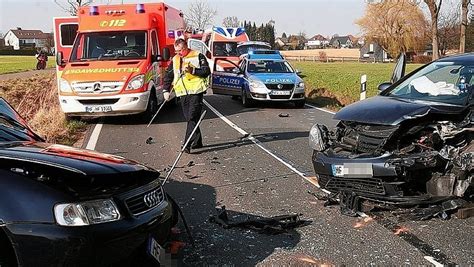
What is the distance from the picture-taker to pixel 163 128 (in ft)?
40.5

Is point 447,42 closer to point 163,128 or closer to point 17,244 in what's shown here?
point 163,128

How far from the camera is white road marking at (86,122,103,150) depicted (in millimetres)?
9763

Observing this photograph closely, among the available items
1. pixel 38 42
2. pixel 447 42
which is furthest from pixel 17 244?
pixel 38 42

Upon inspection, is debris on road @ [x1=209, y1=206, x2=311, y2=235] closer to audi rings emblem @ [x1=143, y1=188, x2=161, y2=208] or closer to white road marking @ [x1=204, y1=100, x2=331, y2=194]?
white road marking @ [x1=204, y1=100, x2=331, y2=194]

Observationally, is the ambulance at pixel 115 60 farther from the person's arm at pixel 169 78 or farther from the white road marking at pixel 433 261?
the white road marking at pixel 433 261

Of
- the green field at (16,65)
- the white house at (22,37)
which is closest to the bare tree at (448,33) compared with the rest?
the green field at (16,65)

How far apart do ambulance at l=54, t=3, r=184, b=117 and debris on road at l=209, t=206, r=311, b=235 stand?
7.45m

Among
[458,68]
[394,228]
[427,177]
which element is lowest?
[394,228]

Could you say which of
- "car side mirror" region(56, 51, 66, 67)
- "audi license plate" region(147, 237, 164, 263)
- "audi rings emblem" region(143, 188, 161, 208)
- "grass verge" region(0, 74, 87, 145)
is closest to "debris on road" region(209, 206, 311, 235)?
"audi rings emblem" region(143, 188, 161, 208)

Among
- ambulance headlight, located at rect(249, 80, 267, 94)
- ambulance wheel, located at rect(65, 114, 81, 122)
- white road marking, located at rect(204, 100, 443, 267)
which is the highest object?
ambulance headlight, located at rect(249, 80, 267, 94)

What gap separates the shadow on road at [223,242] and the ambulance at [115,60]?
683 centimetres

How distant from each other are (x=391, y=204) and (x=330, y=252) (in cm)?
111

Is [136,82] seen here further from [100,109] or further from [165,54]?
[165,54]

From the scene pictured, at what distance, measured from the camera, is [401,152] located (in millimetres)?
5273
